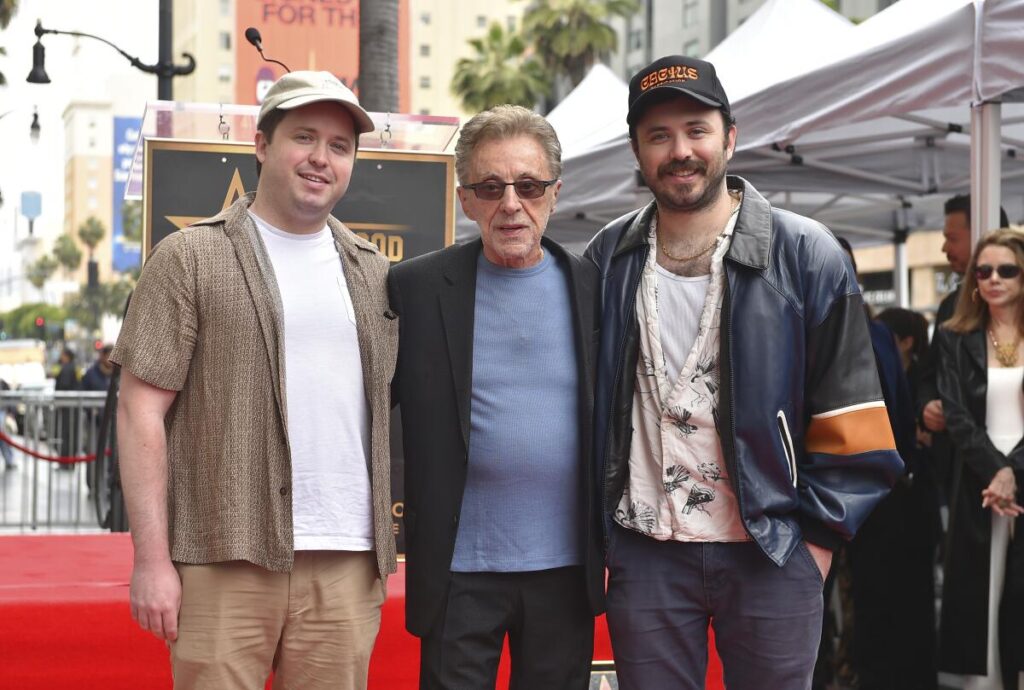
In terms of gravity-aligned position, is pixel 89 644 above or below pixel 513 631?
below

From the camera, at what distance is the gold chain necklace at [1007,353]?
5.13 metres

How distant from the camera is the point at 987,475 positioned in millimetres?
4980

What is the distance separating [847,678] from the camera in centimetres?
620

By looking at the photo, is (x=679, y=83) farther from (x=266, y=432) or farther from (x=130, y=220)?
(x=130, y=220)

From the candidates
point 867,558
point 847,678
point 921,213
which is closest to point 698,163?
point 867,558

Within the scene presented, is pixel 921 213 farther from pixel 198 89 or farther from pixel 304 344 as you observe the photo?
pixel 198 89

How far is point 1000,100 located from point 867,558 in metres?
2.29

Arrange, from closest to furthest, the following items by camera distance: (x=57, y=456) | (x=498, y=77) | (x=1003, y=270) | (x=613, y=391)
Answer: (x=613, y=391) → (x=1003, y=270) → (x=57, y=456) → (x=498, y=77)

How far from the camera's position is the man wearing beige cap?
2.76 m

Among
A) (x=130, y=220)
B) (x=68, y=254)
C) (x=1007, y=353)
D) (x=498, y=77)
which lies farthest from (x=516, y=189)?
(x=68, y=254)

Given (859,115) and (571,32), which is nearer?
(859,115)

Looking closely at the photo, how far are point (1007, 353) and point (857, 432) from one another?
98.7 inches

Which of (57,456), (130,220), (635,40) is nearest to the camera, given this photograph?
(57,456)

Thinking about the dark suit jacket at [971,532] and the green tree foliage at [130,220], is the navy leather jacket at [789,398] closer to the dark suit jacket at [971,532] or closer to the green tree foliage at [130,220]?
the dark suit jacket at [971,532]
